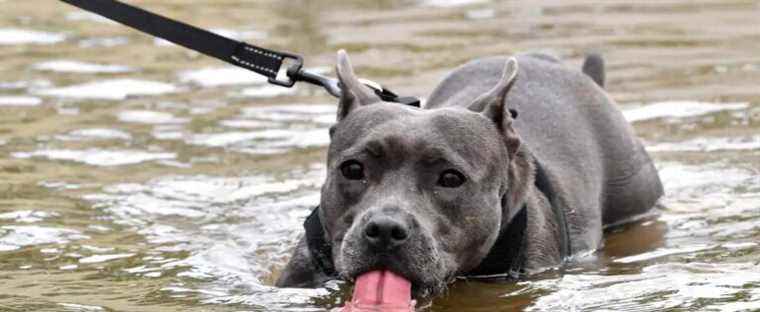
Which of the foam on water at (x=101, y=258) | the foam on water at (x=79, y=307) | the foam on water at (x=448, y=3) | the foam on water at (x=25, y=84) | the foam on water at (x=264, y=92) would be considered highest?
the foam on water at (x=448, y=3)

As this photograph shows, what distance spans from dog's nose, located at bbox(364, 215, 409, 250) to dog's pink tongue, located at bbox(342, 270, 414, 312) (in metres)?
0.14

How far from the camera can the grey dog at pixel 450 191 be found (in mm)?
6480

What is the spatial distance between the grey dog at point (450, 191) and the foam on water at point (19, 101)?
14.9 feet

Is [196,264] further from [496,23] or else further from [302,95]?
[496,23]

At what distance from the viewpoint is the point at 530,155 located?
25.4 ft

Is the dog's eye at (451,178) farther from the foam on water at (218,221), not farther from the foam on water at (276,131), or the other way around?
the foam on water at (276,131)

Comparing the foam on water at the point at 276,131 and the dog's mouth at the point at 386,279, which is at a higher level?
the foam on water at the point at 276,131

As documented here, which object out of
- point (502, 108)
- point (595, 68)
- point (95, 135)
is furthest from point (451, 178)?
point (95, 135)

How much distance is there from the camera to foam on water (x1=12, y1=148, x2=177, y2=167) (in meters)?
10.4

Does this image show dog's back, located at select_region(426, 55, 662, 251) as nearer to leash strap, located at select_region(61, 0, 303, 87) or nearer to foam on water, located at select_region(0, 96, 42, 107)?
leash strap, located at select_region(61, 0, 303, 87)

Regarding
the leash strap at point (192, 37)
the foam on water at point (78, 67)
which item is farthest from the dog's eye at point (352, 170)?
the foam on water at point (78, 67)

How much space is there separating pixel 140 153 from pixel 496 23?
5828mm

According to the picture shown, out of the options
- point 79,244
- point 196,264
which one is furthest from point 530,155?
point 79,244

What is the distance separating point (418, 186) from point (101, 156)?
4299mm
